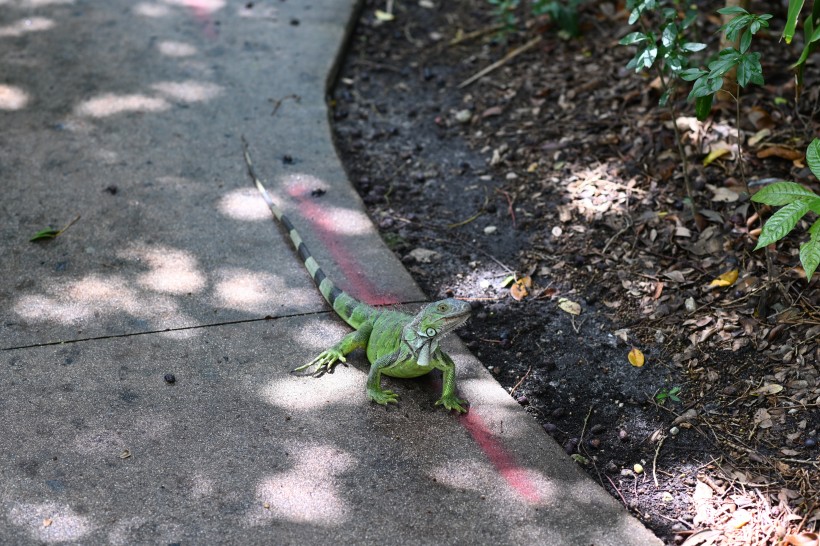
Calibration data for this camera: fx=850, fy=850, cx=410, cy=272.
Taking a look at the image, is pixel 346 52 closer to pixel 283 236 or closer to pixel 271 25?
pixel 271 25

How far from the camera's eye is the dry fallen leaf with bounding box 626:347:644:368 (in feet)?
13.6

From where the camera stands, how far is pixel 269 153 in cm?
554

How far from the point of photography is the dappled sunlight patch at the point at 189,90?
19.5 ft

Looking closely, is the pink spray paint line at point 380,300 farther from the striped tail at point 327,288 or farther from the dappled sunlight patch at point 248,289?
the dappled sunlight patch at point 248,289

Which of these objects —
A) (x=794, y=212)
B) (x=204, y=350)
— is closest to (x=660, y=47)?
(x=794, y=212)

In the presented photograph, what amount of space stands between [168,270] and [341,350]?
1.15 m

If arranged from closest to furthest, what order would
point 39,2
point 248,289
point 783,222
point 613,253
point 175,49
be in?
point 783,222, point 248,289, point 613,253, point 175,49, point 39,2

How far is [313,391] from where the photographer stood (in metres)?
3.90

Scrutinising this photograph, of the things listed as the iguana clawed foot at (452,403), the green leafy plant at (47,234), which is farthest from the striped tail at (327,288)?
the green leafy plant at (47,234)

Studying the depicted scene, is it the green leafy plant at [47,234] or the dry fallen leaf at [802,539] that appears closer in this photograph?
the dry fallen leaf at [802,539]

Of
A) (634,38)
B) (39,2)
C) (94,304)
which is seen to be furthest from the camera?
(39,2)

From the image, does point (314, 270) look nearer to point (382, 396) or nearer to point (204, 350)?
point (204, 350)

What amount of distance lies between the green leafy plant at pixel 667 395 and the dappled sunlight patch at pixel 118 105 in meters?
3.79

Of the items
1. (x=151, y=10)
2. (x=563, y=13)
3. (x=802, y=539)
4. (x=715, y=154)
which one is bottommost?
(x=802, y=539)
